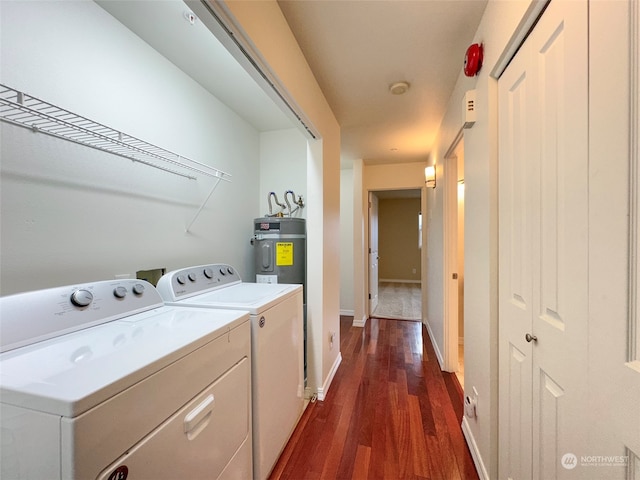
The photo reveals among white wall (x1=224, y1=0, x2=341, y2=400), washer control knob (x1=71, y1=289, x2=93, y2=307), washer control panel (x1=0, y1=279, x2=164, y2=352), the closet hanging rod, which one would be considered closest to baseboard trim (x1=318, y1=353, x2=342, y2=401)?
white wall (x1=224, y1=0, x2=341, y2=400)

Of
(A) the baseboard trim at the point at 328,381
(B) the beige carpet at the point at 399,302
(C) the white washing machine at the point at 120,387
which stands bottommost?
(B) the beige carpet at the point at 399,302

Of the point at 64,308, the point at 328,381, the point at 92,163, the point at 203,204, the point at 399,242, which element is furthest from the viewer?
the point at 399,242

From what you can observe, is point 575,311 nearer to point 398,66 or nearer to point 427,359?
point 398,66

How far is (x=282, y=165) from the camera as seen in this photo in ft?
8.29

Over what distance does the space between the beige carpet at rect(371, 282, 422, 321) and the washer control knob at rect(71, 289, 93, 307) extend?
3823 millimetres

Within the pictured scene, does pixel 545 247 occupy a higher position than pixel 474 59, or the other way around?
pixel 474 59

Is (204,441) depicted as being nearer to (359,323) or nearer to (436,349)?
(436,349)

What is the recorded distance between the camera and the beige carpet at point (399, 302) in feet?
14.0

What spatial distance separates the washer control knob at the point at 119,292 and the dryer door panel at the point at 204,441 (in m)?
0.58

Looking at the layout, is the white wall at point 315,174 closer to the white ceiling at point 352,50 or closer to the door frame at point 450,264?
the white ceiling at point 352,50

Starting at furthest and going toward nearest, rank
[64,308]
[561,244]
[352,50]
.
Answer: [352,50]
[64,308]
[561,244]

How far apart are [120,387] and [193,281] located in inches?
38.0

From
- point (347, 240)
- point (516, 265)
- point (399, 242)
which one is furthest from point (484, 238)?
point (399, 242)

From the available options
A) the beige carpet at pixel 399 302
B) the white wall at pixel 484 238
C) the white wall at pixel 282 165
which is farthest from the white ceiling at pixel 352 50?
the beige carpet at pixel 399 302
